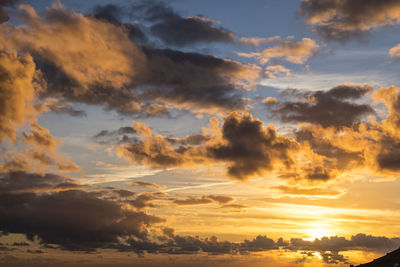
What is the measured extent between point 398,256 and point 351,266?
19191 millimetres

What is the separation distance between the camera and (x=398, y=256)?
7441 inches

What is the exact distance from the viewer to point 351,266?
192 m

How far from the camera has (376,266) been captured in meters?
195

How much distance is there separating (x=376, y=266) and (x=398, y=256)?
10.6 m

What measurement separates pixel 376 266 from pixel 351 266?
39.2 feet
